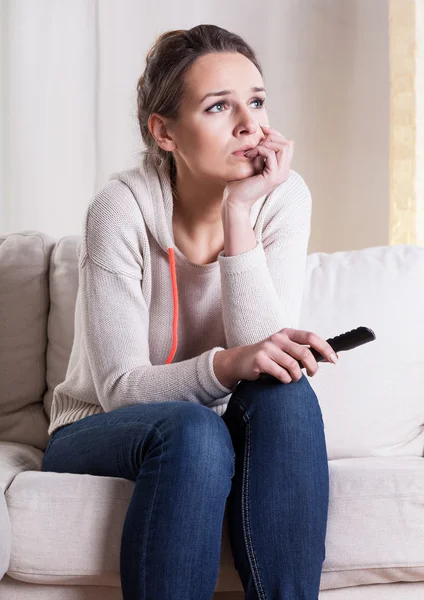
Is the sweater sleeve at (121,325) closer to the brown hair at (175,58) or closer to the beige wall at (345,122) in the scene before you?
the brown hair at (175,58)

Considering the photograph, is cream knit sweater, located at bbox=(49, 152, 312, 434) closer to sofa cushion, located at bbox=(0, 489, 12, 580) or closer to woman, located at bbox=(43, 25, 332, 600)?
woman, located at bbox=(43, 25, 332, 600)

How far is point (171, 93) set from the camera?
1469 millimetres

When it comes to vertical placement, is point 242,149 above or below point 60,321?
above

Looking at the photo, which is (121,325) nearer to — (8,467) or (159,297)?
(159,297)

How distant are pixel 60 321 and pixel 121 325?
489 millimetres

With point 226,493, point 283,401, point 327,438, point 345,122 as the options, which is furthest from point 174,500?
point 345,122

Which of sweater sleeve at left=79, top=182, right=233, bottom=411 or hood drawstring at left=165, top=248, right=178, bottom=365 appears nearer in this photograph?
sweater sleeve at left=79, top=182, right=233, bottom=411

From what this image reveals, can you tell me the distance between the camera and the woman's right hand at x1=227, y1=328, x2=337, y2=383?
1.20 meters

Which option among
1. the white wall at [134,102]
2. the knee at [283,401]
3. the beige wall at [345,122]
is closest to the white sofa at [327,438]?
the knee at [283,401]

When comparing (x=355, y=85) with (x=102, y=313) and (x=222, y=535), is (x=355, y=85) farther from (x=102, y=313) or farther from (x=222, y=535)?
(x=222, y=535)

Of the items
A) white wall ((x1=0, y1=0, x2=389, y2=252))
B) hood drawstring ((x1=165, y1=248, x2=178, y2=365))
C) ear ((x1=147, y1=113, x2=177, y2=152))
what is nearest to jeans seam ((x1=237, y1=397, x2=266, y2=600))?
hood drawstring ((x1=165, y1=248, x2=178, y2=365))

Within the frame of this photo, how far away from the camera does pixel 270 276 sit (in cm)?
148

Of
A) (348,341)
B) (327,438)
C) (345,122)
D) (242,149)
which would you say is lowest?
(327,438)

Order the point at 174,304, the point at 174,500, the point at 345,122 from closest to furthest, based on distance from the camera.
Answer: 1. the point at 174,500
2. the point at 174,304
3. the point at 345,122
